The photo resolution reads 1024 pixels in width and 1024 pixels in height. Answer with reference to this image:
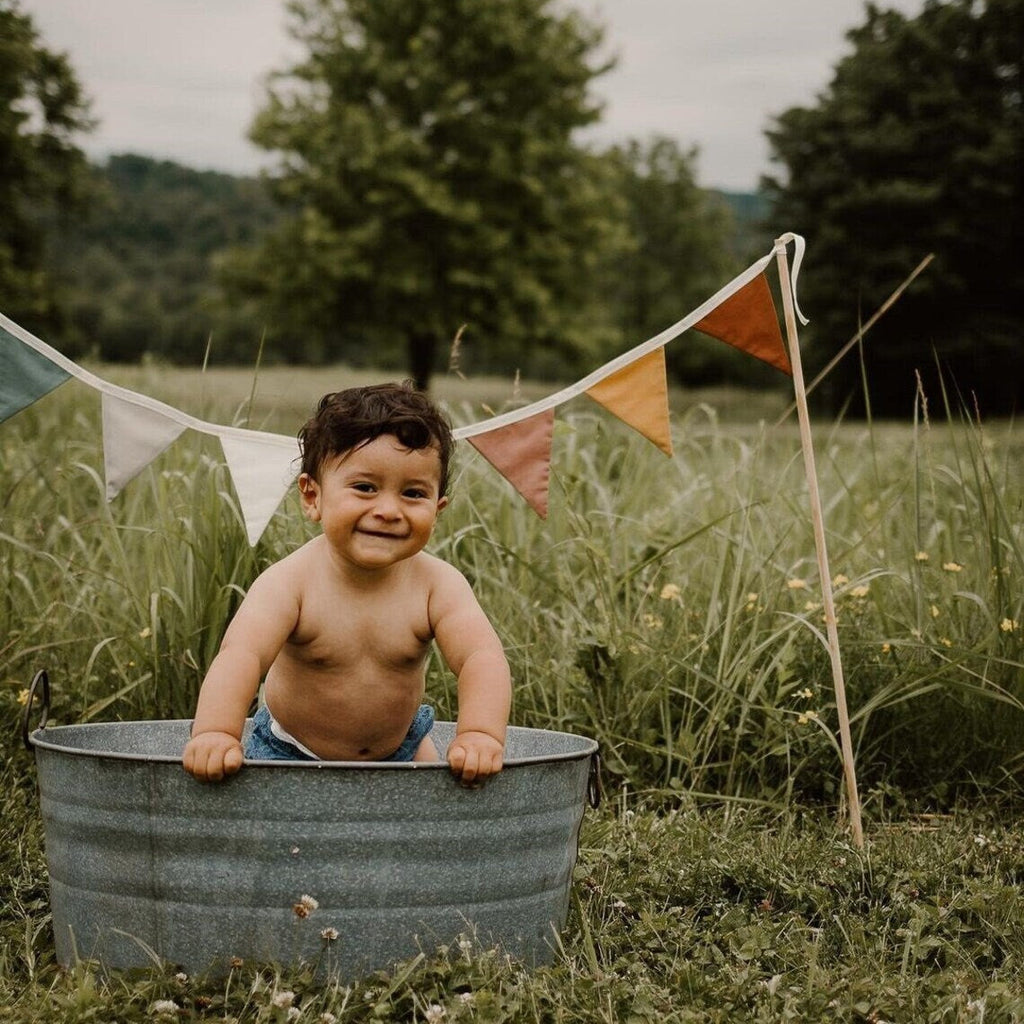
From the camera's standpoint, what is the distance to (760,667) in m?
3.57

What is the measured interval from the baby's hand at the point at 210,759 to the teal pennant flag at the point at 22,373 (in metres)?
1.21

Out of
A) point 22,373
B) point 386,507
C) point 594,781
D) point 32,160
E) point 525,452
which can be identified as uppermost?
point 32,160

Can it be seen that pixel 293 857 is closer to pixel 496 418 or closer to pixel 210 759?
pixel 210 759

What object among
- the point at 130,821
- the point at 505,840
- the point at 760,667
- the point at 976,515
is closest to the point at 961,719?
the point at 760,667

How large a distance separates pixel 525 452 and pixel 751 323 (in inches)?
24.5

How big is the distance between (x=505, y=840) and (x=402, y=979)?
0.87ft

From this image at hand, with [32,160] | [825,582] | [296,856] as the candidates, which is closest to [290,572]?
[296,856]

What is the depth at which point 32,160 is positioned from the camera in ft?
68.3

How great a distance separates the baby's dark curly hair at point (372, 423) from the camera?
89.0 inches

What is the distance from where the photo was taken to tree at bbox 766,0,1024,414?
2616 centimetres

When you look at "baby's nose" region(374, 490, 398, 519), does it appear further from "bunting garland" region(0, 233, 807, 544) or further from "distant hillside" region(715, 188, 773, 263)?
"distant hillside" region(715, 188, 773, 263)

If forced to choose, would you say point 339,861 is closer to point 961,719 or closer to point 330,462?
point 330,462

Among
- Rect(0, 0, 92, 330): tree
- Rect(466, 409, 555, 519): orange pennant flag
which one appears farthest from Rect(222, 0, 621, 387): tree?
Rect(466, 409, 555, 519): orange pennant flag

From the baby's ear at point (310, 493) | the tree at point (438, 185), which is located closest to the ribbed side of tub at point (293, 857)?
the baby's ear at point (310, 493)
